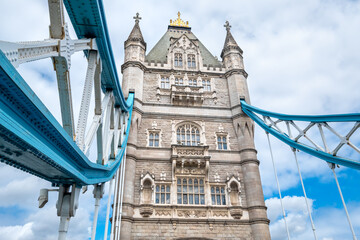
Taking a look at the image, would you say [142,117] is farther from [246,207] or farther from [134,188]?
[246,207]

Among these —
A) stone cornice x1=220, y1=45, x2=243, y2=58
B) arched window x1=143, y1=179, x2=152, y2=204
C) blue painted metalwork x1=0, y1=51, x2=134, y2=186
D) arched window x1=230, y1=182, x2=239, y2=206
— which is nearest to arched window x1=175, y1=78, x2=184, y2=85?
stone cornice x1=220, y1=45, x2=243, y2=58

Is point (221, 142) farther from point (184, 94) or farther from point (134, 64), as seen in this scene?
point (134, 64)

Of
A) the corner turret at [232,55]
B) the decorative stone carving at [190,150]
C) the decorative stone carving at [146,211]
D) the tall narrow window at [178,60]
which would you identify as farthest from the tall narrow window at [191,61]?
the decorative stone carving at [146,211]

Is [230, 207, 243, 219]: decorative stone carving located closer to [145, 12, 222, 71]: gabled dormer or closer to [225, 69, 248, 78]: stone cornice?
[225, 69, 248, 78]: stone cornice

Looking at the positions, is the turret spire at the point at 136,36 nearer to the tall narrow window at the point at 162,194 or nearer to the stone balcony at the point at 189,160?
the stone balcony at the point at 189,160

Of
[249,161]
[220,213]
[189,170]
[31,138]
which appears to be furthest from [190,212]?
[31,138]

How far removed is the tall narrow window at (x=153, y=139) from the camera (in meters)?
16.4

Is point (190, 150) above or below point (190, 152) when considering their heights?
above

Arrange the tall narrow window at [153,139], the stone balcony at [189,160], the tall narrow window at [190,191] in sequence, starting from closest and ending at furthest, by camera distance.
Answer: the tall narrow window at [190,191]
the stone balcony at [189,160]
the tall narrow window at [153,139]

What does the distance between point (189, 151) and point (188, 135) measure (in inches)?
64.8

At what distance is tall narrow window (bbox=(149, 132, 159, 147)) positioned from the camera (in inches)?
645

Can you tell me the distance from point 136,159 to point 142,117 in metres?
3.11

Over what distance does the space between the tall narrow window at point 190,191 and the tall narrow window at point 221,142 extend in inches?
106

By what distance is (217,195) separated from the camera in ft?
49.5
